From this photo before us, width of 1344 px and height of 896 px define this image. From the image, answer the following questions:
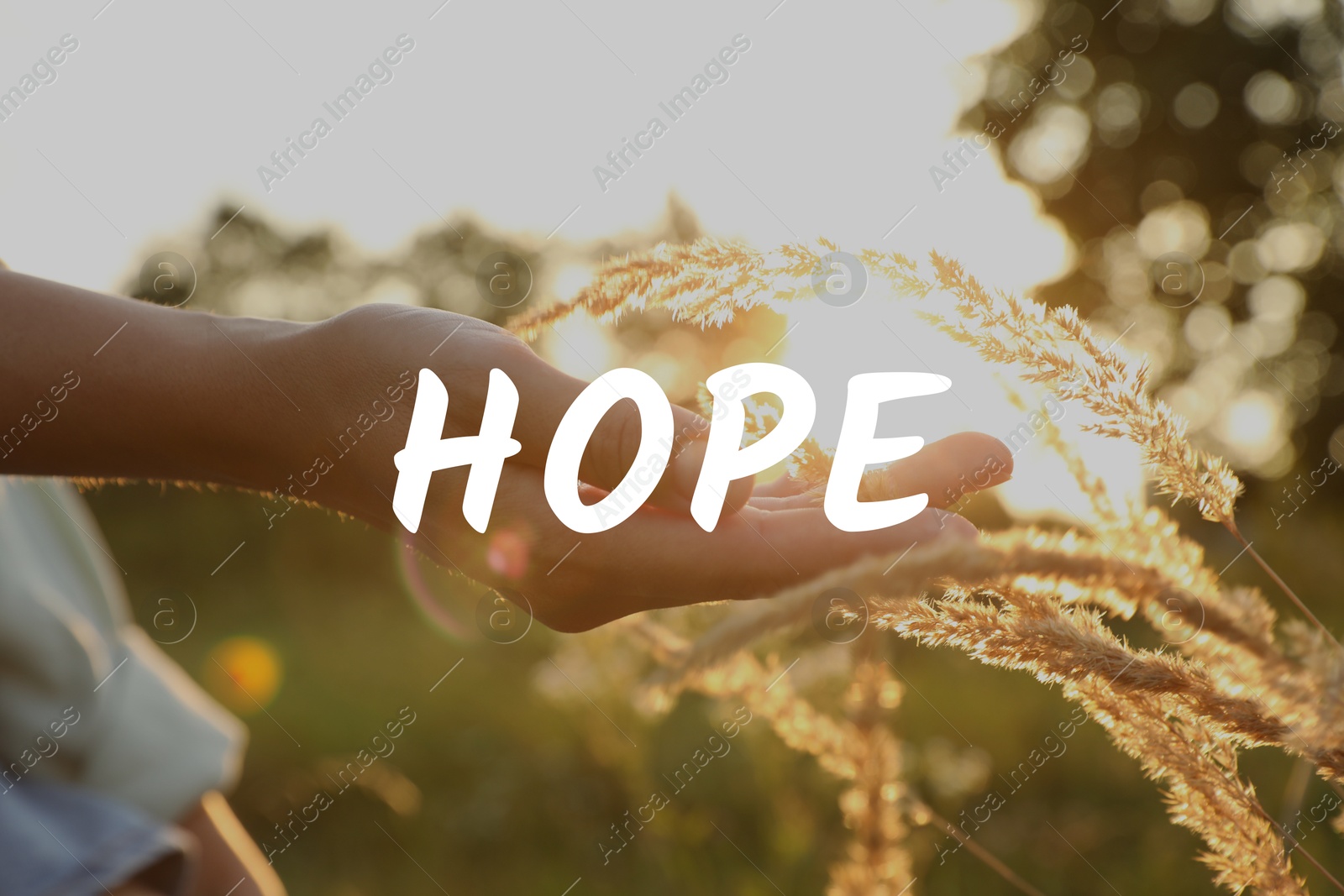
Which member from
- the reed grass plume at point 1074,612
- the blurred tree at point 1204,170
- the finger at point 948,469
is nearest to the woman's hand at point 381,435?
the finger at point 948,469

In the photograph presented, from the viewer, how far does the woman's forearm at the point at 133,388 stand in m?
1.18

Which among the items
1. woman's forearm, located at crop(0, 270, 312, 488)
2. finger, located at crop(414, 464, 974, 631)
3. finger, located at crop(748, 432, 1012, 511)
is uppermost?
finger, located at crop(748, 432, 1012, 511)

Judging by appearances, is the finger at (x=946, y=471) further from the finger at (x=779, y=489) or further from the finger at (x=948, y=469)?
the finger at (x=779, y=489)

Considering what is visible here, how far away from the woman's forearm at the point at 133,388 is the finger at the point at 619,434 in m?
0.36

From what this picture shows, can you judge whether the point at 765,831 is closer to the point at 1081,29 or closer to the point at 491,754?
the point at 491,754

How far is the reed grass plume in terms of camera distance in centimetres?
59

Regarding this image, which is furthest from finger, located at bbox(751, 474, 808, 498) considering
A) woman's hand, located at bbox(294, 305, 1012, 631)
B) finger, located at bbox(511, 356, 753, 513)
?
finger, located at bbox(511, 356, 753, 513)

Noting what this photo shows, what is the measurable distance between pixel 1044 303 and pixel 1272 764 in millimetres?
3053

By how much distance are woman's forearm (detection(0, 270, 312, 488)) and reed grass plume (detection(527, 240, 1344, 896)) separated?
1.60ft

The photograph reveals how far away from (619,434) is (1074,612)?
631 mm

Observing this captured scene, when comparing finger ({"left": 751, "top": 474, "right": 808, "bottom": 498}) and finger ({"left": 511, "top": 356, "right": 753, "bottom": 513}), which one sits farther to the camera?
finger ({"left": 751, "top": 474, "right": 808, "bottom": 498})

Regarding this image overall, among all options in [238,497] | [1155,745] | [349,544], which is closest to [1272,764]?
[1155,745]

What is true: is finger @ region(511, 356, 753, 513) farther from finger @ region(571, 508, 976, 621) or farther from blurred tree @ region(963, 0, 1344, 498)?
blurred tree @ region(963, 0, 1344, 498)

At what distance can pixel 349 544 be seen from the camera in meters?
8.35
